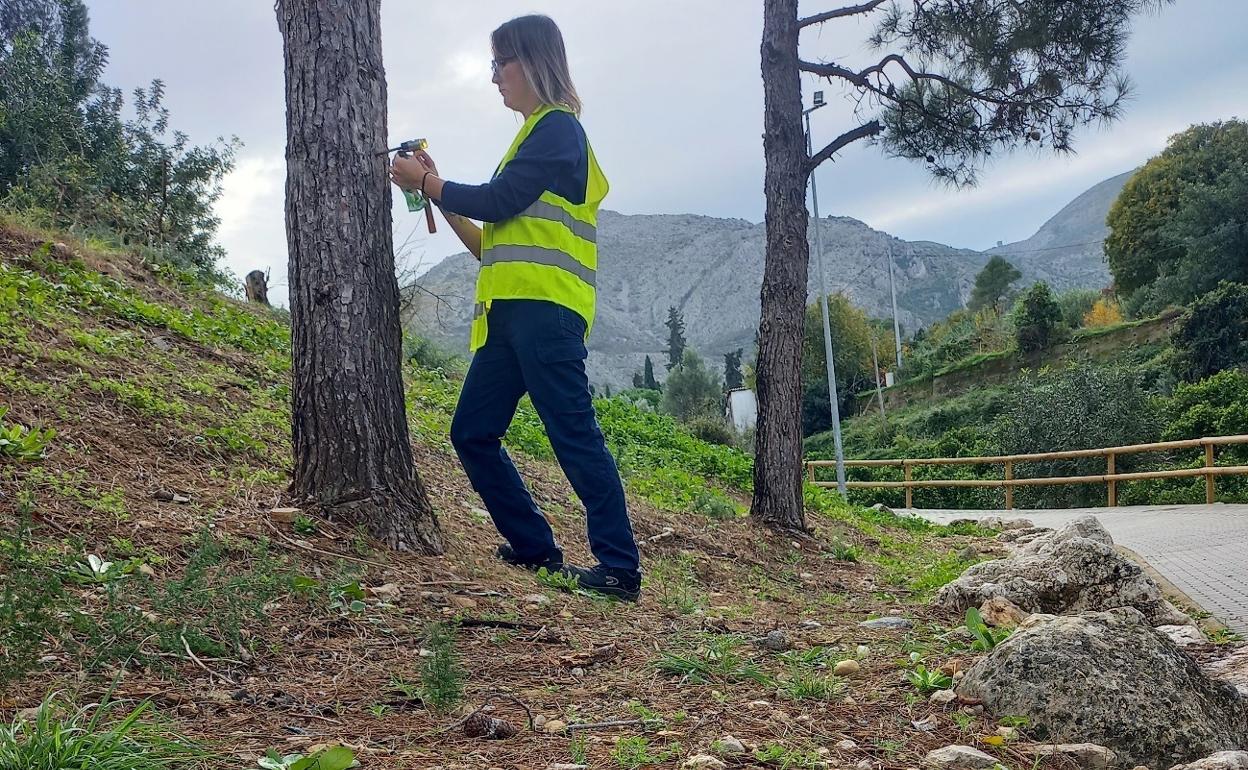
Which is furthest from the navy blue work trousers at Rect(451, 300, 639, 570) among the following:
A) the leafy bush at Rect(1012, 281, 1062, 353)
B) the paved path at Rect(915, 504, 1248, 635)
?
the leafy bush at Rect(1012, 281, 1062, 353)

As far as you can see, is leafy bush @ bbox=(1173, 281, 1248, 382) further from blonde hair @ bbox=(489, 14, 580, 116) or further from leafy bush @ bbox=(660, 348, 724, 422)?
leafy bush @ bbox=(660, 348, 724, 422)

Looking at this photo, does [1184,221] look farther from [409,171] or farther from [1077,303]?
[409,171]

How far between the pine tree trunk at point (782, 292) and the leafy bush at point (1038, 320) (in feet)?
99.6

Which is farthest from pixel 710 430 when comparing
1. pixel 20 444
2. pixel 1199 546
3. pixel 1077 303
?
pixel 1077 303

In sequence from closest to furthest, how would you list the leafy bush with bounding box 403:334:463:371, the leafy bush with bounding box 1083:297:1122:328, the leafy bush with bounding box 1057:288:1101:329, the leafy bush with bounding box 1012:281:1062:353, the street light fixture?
the leafy bush with bounding box 403:334:463:371
the street light fixture
the leafy bush with bounding box 1012:281:1062:353
the leafy bush with bounding box 1083:297:1122:328
the leafy bush with bounding box 1057:288:1101:329

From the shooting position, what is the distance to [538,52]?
325 cm

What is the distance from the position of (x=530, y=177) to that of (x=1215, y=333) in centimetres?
2484

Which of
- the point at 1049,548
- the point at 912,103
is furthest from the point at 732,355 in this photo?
the point at 1049,548

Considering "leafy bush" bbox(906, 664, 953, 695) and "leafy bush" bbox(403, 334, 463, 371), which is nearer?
"leafy bush" bbox(906, 664, 953, 695)

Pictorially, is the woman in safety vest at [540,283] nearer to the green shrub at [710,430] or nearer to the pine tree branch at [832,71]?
the pine tree branch at [832,71]

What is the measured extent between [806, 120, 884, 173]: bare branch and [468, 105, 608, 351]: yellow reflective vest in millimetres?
4924

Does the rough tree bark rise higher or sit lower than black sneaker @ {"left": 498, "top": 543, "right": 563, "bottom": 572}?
higher

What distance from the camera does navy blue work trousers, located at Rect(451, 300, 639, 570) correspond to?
3.12 m

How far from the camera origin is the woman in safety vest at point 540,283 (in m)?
3.11
